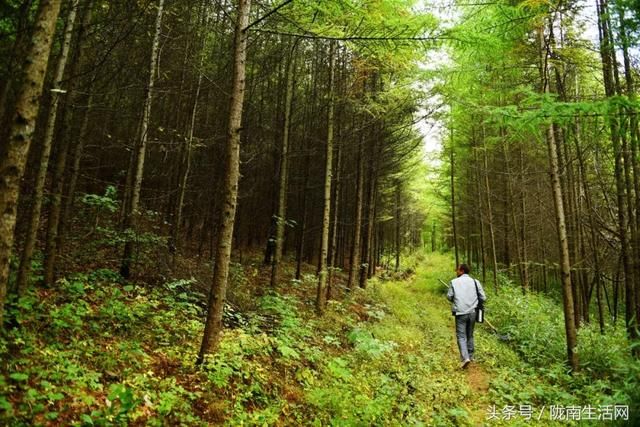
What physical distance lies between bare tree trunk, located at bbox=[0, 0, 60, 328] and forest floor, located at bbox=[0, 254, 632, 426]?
1.36m

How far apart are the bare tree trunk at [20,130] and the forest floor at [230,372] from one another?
4.47ft

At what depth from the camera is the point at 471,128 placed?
64.3ft

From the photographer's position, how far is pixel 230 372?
5188mm

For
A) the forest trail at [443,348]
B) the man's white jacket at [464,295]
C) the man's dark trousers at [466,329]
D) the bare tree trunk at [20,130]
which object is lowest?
the forest trail at [443,348]

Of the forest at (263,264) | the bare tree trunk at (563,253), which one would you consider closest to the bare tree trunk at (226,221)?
the forest at (263,264)

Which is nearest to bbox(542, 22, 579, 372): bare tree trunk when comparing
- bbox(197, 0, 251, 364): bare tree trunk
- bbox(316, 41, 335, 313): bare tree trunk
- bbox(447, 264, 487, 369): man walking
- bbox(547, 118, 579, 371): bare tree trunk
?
bbox(547, 118, 579, 371): bare tree trunk

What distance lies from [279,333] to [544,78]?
8186 millimetres

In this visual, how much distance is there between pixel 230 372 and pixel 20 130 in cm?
385

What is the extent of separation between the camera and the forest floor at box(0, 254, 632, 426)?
4066 mm

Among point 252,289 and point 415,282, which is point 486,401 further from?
point 415,282

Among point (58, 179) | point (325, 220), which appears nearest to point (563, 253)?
point (325, 220)

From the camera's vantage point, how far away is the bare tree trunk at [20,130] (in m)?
3.24

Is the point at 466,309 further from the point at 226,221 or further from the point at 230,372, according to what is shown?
the point at 226,221

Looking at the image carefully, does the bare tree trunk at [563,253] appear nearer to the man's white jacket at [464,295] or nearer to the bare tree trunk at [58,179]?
the man's white jacket at [464,295]
